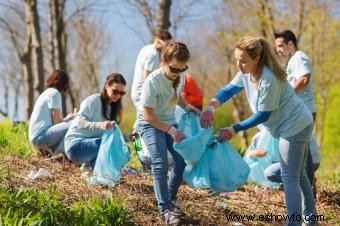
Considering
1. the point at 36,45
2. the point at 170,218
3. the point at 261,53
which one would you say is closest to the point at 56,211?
the point at 170,218

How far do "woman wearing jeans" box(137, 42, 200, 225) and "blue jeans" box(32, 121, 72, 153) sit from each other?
2.03 metres

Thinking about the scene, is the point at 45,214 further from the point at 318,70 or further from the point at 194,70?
the point at 194,70

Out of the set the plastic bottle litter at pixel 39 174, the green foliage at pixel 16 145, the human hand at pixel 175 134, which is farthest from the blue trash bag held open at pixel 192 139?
the green foliage at pixel 16 145

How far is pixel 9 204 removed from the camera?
12.5ft

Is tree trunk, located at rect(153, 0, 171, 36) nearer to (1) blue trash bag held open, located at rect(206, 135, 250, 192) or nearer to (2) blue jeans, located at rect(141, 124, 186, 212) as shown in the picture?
(1) blue trash bag held open, located at rect(206, 135, 250, 192)

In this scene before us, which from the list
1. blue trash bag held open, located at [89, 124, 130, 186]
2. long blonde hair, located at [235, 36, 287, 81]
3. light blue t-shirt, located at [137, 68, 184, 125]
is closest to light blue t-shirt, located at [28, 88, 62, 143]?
blue trash bag held open, located at [89, 124, 130, 186]

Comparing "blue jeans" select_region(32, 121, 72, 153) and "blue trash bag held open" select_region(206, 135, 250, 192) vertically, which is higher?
"blue jeans" select_region(32, 121, 72, 153)

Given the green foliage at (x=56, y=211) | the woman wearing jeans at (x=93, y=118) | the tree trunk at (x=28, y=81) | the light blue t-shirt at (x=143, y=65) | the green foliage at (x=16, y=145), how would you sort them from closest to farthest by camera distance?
the green foliage at (x=56, y=211), the woman wearing jeans at (x=93, y=118), the light blue t-shirt at (x=143, y=65), the green foliage at (x=16, y=145), the tree trunk at (x=28, y=81)

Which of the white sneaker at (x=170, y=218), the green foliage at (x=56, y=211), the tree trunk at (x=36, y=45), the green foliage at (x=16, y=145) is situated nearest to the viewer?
the green foliage at (x=56, y=211)

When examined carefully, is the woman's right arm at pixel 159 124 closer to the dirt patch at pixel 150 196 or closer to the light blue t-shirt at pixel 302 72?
the dirt patch at pixel 150 196

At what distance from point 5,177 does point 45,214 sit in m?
1.20

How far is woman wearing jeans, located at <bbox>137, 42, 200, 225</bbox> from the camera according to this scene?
150 inches

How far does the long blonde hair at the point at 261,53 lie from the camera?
364cm

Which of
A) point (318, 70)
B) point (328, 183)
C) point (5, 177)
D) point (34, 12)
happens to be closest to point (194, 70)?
point (318, 70)
